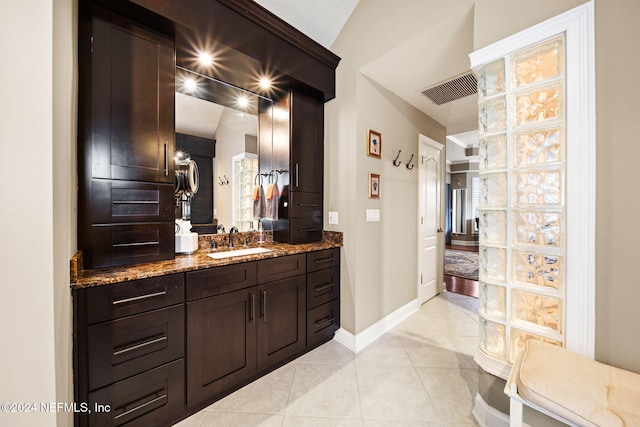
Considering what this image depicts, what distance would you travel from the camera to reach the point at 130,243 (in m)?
1.39

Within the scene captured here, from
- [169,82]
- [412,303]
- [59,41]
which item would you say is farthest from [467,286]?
[59,41]

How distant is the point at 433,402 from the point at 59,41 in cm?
278

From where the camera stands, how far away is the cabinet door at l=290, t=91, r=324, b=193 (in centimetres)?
223

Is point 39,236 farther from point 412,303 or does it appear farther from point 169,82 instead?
point 412,303

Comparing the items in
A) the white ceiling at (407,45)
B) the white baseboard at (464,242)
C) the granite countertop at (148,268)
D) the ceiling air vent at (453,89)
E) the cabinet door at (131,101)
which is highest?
the white ceiling at (407,45)

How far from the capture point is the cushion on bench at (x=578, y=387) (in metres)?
0.78

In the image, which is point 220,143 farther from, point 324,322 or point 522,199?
point 522,199

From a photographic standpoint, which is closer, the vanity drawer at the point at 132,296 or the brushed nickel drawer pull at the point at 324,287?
the vanity drawer at the point at 132,296

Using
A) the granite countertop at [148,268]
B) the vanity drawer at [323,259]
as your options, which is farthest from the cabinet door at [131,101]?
the vanity drawer at [323,259]

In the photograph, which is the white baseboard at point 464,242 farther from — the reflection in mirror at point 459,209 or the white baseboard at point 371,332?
the white baseboard at point 371,332

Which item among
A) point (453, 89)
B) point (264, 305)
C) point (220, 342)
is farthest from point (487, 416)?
point (453, 89)

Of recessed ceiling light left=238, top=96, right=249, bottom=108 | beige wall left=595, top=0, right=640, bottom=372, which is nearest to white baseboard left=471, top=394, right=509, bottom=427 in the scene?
beige wall left=595, top=0, right=640, bottom=372

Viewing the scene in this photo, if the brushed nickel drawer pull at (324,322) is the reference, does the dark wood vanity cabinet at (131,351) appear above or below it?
above

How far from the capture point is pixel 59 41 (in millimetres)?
975
